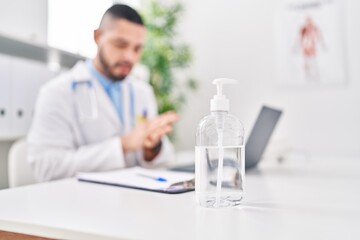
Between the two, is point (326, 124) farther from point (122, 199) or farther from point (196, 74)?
point (122, 199)

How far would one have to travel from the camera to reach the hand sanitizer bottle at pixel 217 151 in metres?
0.53

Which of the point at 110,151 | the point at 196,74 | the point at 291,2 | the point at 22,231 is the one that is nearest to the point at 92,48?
the point at 110,151

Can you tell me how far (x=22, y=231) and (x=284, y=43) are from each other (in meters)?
1.89

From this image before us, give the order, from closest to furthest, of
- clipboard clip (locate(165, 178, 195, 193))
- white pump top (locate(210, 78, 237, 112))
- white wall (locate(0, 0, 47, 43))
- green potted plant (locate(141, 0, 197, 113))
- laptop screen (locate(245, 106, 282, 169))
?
white pump top (locate(210, 78, 237, 112))
clipboard clip (locate(165, 178, 195, 193))
white wall (locate(0, 0, 47, 43))
laptop screen (locate(245, 106, 282, 169))
green potted plant (locate(141, 0, 197, 113))

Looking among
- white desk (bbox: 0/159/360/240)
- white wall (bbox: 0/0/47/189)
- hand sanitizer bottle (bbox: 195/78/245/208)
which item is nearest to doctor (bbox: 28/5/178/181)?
white wall (bbox: 0/0/47/189)

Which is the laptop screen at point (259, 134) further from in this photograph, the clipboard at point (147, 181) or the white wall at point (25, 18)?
the white wall at point (25, 18)

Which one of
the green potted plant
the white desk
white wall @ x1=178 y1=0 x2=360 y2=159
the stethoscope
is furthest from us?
the green potted plant

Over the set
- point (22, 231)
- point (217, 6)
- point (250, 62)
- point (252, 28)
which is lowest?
point (22, 231)

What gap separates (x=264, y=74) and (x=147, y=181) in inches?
60.3

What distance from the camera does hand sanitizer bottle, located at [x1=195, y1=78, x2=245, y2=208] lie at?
1.75 feet

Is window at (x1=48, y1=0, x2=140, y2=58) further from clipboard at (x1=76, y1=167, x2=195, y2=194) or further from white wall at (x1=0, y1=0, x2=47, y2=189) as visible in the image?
clipboard at (x1=76, y1=167, x2=195, y2=194)

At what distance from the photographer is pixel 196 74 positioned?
2197mm

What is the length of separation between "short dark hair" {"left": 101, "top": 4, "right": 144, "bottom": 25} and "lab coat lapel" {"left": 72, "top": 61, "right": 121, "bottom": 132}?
0.29m

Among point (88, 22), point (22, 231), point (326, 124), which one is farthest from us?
point (326, 124)
